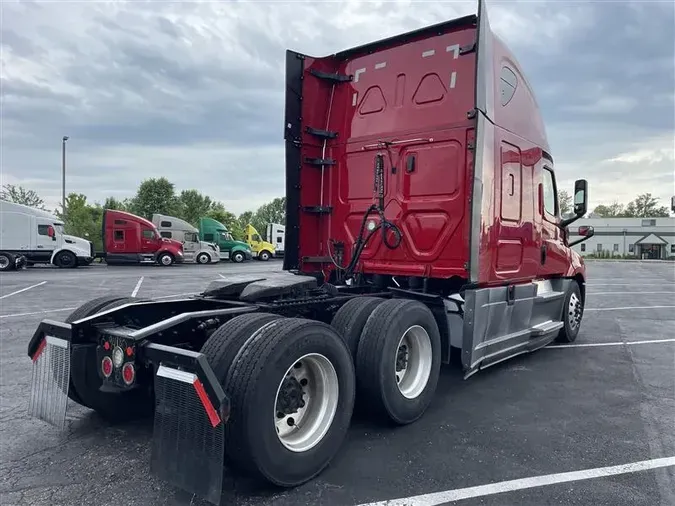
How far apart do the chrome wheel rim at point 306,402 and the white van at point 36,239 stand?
89.4 ft

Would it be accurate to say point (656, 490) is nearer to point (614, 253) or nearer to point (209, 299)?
point (209, 299)

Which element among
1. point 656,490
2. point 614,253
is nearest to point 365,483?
point 656,490

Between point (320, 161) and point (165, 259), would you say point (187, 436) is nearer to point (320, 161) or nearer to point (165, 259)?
point (320, 161)

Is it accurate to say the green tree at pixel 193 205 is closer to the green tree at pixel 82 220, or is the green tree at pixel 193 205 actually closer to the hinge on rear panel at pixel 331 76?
the green tree at pixel 82 220

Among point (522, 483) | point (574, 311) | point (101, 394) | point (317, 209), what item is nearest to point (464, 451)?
point (522, 483)

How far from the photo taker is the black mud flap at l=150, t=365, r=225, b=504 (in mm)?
2713

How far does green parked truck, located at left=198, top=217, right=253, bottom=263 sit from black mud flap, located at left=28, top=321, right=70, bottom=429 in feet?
118

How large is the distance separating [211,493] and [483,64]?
13.6 ft

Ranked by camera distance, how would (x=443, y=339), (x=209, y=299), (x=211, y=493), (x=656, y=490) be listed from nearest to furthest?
(x=211, y=493), (x=656, y=490), (x=209, y=299), (x=443, y=339)

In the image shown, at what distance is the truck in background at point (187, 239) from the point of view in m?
35.4

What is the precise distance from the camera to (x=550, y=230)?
263 inches

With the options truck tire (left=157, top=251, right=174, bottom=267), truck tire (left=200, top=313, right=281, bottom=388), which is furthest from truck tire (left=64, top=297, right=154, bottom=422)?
truck tire (left=157, top=251, right=174, bottom=267)

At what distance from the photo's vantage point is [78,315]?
13.7 feet

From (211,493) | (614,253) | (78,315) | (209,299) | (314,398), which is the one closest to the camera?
(211,493)
